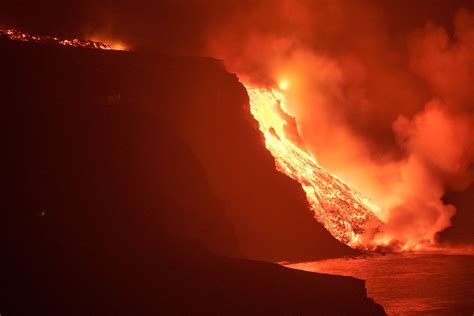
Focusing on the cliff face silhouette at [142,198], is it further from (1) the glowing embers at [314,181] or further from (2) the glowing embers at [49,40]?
(1) the glowing embers at [314,181]

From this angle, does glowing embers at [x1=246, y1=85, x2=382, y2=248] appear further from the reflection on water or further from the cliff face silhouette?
the reflection on water

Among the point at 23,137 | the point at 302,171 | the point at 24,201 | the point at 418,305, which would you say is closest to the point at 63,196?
the point at 24,201

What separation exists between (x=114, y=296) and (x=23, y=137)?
84.5ft

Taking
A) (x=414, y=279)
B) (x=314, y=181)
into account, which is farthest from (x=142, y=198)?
(x=314, y=181)

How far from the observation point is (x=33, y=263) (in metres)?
35.9

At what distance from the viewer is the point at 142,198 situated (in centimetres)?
5325

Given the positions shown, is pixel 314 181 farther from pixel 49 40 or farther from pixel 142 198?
pixel 142 198

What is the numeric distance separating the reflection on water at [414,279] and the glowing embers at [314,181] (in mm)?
9009

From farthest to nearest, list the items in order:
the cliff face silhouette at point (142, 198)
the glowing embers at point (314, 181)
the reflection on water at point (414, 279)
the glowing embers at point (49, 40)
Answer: the glowing embers at point (314, 181)
the glowing embers at point (49, 40)
the reflection on water at point (414, 279)
the cliff face silhouette at point (142, 198)

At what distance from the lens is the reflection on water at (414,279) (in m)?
52.1

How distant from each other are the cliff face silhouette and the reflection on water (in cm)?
813

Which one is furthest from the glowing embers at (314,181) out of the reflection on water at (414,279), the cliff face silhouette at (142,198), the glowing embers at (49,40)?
the glowing embers at (49,40)

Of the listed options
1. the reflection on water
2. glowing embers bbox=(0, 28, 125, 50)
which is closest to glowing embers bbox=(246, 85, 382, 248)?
the reflection on water

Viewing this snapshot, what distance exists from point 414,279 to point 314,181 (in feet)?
109
